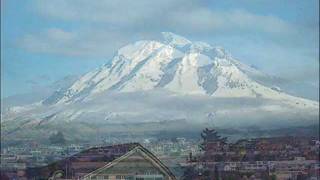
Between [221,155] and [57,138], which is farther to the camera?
[57,138]

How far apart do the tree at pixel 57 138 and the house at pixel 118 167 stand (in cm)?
355

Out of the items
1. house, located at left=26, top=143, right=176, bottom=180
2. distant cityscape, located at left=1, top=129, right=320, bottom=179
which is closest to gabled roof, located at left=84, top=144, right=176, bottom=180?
house, located at left=26, top=143, right=176, bottom=180

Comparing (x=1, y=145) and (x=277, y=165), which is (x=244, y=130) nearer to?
(x=277, y=165)

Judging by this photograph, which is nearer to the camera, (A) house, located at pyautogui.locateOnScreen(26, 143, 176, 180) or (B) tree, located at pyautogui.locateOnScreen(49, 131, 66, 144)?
(A) house, located at pyautogui.locateOnScreen(26, 143, 176, 180)

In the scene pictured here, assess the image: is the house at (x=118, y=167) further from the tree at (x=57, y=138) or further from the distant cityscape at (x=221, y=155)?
the tree at (x=57, y=138)

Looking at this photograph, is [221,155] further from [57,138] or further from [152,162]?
[57,138]

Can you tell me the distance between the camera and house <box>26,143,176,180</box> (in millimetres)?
18891

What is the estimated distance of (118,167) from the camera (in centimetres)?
1911

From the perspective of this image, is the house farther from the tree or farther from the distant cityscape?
the tree

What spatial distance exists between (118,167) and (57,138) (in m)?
5.13

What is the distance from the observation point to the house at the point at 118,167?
1889 cm

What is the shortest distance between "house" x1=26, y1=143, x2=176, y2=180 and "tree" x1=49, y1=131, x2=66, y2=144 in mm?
3552

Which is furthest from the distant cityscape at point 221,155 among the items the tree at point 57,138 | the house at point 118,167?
the house at point 118,167

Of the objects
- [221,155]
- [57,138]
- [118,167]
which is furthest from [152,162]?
[57,138]
